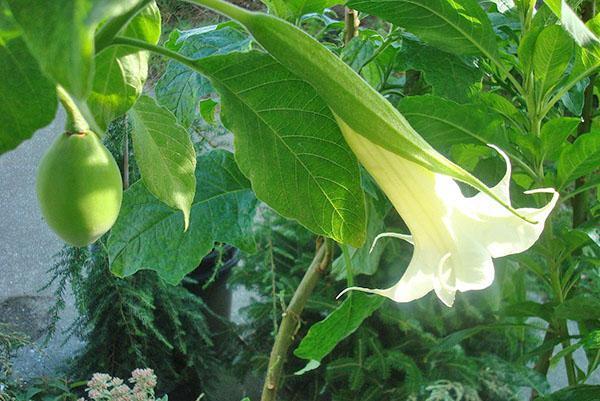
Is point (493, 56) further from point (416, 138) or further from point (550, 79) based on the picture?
point (416, 138)

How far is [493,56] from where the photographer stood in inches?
24.5

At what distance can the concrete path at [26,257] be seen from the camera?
1.86 m

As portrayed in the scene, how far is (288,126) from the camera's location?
37cm

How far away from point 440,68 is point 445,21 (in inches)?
1.7

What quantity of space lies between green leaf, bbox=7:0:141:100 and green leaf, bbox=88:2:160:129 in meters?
0.12

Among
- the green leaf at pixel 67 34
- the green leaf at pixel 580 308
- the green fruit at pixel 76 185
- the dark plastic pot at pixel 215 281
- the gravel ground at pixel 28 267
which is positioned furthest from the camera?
the gravel ground at pixel 28 267

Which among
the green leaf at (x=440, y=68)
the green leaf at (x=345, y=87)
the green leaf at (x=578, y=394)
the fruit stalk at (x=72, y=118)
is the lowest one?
the green leaf at (x=578, y=394)

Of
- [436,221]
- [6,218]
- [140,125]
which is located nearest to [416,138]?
A: [436,221]

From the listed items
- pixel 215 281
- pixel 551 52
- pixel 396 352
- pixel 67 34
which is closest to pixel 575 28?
pixel 551 52

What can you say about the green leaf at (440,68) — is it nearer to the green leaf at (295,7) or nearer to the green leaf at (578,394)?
the green leaf at (295,7)

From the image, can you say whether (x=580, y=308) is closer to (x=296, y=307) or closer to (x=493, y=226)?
(x=296, y=307)

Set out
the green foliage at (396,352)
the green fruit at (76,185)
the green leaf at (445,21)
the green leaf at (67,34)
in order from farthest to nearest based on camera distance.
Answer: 1. the green foliage at (396,352)
2. the green leaf at (445,21)
3. the green fruit at (76,185)
4. the green leaf at (67,34)

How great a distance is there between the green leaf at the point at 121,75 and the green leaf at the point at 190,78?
0.23m

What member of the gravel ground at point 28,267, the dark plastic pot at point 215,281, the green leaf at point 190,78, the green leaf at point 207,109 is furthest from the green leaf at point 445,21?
the gravel ground at point 28,267
